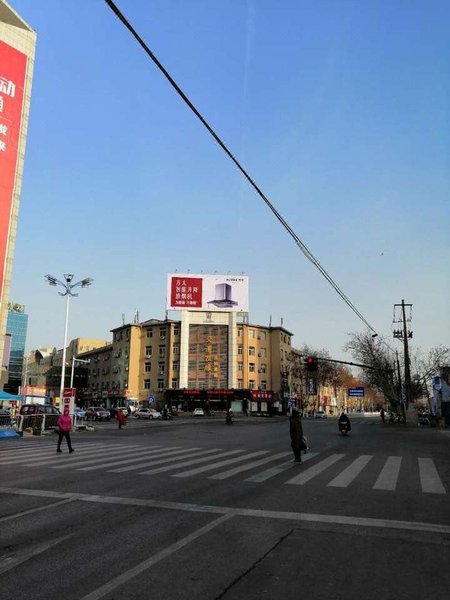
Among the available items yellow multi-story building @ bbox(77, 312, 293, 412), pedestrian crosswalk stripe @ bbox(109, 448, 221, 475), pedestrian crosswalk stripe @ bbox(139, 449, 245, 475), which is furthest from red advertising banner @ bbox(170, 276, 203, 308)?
pedestrian crosswalk stripe @ bbox(139, 449, 245, 475)

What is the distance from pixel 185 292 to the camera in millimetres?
77875

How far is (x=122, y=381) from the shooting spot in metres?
88.7

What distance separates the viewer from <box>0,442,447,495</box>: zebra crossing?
11125 millimetres

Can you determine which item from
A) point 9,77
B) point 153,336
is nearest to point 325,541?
point 9,77

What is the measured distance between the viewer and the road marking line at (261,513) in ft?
22.8

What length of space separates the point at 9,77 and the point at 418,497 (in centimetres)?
5176

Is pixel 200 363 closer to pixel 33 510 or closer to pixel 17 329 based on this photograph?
pixel 17 329

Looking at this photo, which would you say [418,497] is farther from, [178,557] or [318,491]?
[178,557]

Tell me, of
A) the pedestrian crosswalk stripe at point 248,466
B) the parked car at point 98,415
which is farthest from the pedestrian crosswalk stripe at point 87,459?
the parked car at point 98,415

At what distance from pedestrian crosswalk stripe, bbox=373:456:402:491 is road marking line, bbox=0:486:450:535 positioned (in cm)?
312

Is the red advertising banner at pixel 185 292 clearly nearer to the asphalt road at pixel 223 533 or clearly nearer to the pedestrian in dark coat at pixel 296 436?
the pedestrian in dark coat at pixel 296 436

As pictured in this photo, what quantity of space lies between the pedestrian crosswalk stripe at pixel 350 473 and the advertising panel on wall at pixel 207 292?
62.7m

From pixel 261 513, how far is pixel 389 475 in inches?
229

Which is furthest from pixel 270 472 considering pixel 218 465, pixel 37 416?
pixel 37 416
